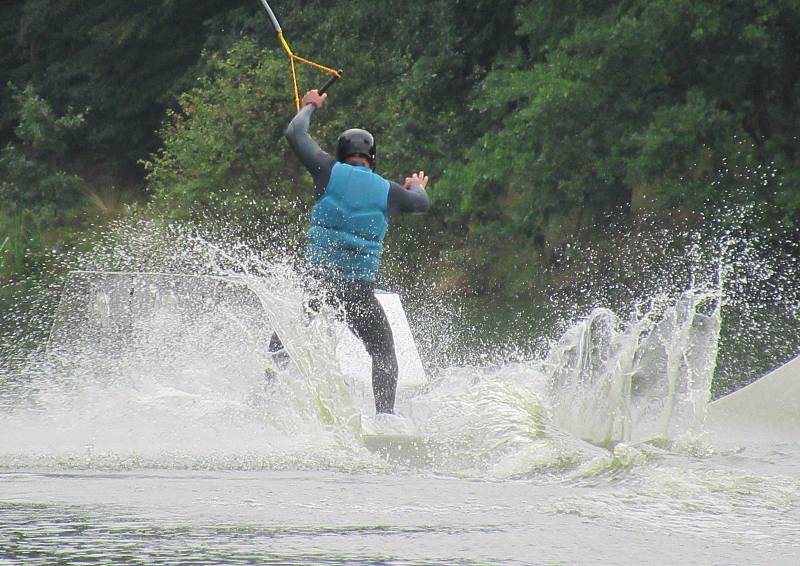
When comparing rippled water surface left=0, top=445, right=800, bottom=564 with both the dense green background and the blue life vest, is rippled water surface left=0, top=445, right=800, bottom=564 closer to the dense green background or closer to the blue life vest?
the blue life vest

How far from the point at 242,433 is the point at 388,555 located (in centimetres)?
326

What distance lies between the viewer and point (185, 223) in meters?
32.1

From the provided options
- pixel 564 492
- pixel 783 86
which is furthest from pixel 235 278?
pixel 783 86

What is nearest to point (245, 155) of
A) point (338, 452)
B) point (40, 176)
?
point (40, 176)

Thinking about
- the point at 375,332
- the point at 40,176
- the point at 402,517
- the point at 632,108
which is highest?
the point at 40,176

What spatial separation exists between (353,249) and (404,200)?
0.43 metres

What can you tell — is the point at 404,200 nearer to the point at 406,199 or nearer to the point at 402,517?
the point at 406,199

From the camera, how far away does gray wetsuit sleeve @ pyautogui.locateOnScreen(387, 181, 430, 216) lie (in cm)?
880

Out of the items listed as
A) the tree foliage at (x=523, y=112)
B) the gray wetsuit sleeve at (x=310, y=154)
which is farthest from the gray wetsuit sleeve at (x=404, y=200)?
the tree foliage at (x=523, y=112)

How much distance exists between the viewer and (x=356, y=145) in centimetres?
885

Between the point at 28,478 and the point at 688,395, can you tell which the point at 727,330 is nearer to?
the point at 688,395

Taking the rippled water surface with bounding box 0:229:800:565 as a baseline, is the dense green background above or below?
above

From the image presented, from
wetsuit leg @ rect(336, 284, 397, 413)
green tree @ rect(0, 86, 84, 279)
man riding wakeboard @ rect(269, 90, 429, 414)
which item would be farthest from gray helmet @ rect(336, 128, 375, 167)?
green tree @ rect(0, 86, 84, 279)

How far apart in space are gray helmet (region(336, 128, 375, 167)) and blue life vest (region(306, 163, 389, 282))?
0.20 meters
